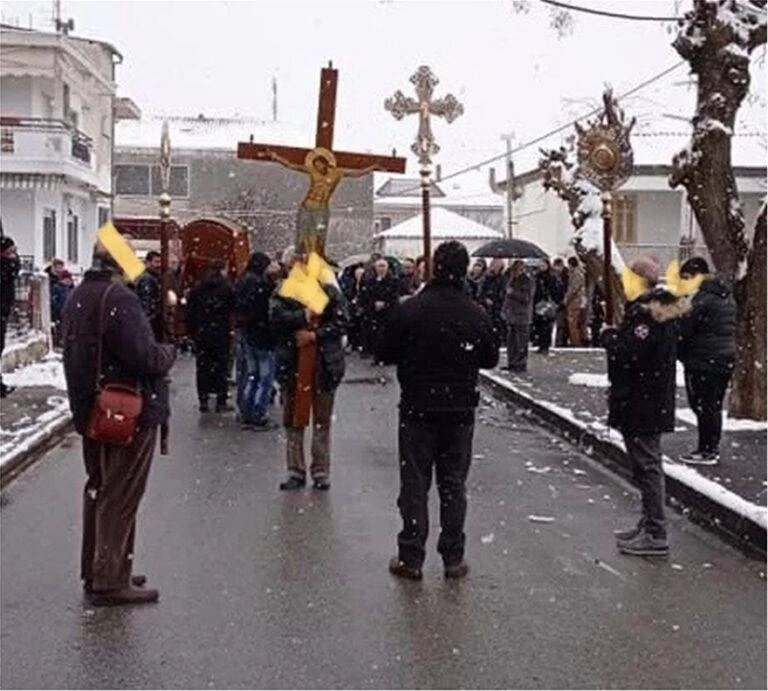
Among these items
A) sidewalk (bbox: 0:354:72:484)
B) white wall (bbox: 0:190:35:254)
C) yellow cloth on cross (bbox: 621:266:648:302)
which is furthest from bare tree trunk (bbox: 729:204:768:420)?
white wall (bbox: 0:190:35:254)

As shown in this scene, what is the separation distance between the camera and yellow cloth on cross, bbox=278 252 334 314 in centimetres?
941

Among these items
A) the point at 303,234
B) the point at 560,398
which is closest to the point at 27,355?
the point at 560,398

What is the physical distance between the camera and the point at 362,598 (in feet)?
21.8

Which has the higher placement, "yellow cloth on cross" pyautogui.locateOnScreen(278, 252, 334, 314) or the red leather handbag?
"yellow cloth on cross" pyautogui.locateOnScreen(278, 252, 334, 314)

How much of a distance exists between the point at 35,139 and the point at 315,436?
25524mm

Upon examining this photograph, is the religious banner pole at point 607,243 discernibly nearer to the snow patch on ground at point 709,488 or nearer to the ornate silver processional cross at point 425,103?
the snow patch on ground at point 709,488

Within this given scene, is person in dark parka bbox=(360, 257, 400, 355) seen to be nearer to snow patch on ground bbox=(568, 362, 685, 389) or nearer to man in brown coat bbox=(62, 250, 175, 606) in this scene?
snow patch on ground bbox=(568, 362, 685, 389)

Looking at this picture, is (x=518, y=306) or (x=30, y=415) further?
(x=518, y=306)

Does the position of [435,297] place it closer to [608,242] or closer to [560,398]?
[608,242]

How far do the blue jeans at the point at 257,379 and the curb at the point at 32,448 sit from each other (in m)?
1.85

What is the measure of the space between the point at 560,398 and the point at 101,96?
3109 cm

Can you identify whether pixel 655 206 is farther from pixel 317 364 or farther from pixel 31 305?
pixel 317 364

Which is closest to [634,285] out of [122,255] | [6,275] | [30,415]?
[122,255]

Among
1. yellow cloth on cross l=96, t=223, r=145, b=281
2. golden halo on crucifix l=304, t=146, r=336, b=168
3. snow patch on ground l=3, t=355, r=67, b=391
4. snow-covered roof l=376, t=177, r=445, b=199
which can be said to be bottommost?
snow patch on ground l=3, t=355, r=67, b=391
